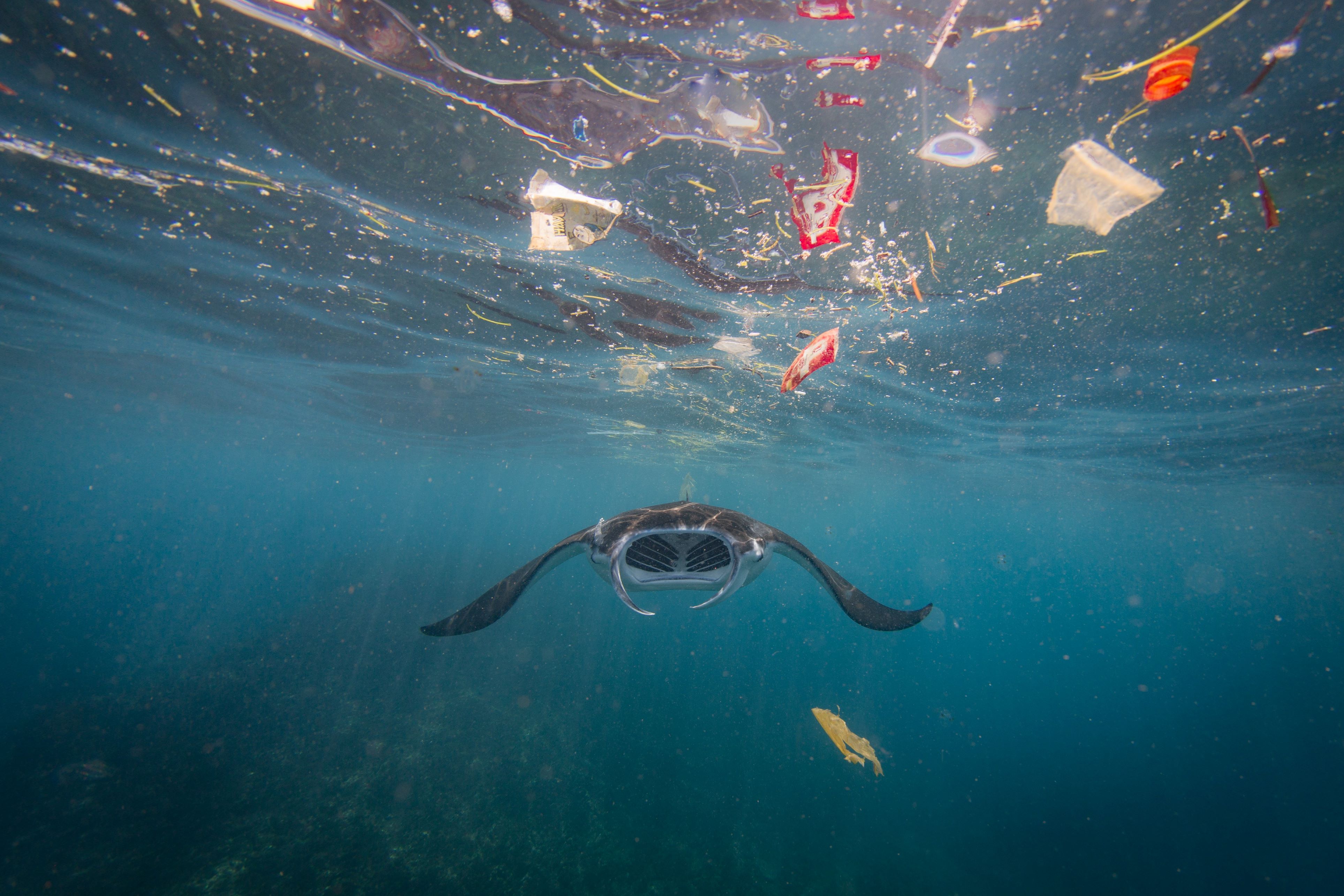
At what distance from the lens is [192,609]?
82.3 ft

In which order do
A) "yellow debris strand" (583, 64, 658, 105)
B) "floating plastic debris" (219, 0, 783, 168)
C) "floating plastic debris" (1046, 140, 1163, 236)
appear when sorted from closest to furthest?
"floating plastic debris" (219, 0, 783, 168) → "yellow debris strand" (583, 64, 658, 105) → "floating plastic debris" (1046, 140, 1163, 236)

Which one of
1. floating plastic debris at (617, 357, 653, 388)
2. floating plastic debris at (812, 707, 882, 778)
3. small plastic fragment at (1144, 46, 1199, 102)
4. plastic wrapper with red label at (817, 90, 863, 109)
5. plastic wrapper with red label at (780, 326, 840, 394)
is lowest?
floating plastic debris at (812, 707, 882, 778)

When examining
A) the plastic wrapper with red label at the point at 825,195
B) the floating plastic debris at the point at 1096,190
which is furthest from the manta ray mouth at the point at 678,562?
the floating plastic debris at the point at 1096,190

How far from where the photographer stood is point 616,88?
5051mm

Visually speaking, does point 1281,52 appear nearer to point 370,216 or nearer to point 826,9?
point 826,9

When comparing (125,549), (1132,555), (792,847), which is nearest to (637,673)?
(792,847)

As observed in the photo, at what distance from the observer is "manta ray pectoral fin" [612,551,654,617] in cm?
404

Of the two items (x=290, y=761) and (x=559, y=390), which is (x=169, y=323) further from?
(x=290, y=761)

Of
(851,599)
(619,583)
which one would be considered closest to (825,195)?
(851,599)

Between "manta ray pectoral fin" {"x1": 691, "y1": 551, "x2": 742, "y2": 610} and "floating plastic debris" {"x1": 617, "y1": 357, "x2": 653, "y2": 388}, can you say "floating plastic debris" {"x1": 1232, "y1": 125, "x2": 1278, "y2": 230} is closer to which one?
"manta ray pectoral fin" {"x1": 691, "y1": 551, "x2": 742, "y2": 610}

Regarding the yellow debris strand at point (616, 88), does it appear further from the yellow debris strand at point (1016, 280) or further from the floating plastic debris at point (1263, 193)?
the yellow debris strand at point (1016, 280)

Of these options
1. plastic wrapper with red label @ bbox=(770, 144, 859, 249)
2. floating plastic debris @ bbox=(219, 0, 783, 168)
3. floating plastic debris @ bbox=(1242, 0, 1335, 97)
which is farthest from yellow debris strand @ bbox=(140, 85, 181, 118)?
floating plastic debris @ bbox=(1242, 0, 1335, 97)

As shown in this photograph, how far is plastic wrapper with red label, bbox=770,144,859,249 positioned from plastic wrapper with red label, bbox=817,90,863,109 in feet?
1.47

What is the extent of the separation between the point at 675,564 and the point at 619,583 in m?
1.69
